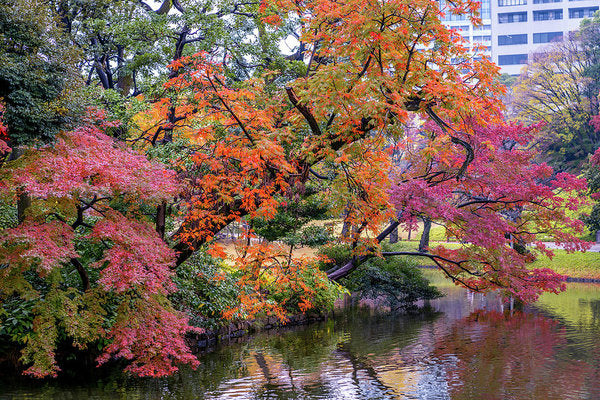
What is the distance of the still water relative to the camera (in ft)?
26.9

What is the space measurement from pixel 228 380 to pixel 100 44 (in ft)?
30.2

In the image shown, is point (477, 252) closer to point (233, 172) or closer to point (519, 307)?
point (519, 307)

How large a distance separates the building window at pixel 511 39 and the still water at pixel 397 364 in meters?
46.2

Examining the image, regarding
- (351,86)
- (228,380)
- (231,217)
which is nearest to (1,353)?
(228,380)

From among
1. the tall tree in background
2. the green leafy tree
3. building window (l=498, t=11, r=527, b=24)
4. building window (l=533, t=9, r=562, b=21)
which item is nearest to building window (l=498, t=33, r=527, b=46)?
building window (l=498, t=11, r=527, b=24)

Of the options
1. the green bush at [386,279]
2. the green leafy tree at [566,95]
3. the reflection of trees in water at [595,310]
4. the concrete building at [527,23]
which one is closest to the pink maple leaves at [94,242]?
the green bush at [386,279]

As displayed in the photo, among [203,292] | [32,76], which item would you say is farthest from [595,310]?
[32,76]

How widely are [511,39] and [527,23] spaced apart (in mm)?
2111

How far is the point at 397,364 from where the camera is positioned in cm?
1020

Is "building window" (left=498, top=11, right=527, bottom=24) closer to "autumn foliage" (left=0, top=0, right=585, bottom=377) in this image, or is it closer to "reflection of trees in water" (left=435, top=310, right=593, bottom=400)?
"reflection of trees in water" (left=435, top=310, right=593, bottom=400)

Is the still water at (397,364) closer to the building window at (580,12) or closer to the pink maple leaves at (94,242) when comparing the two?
the pink maple leaves at (94,242)

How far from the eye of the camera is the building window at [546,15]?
54006 millimetres

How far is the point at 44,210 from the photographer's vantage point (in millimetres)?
7961

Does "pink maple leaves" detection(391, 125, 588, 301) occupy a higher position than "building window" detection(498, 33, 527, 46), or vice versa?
"building window" detection(498, 33, 527, 46)
